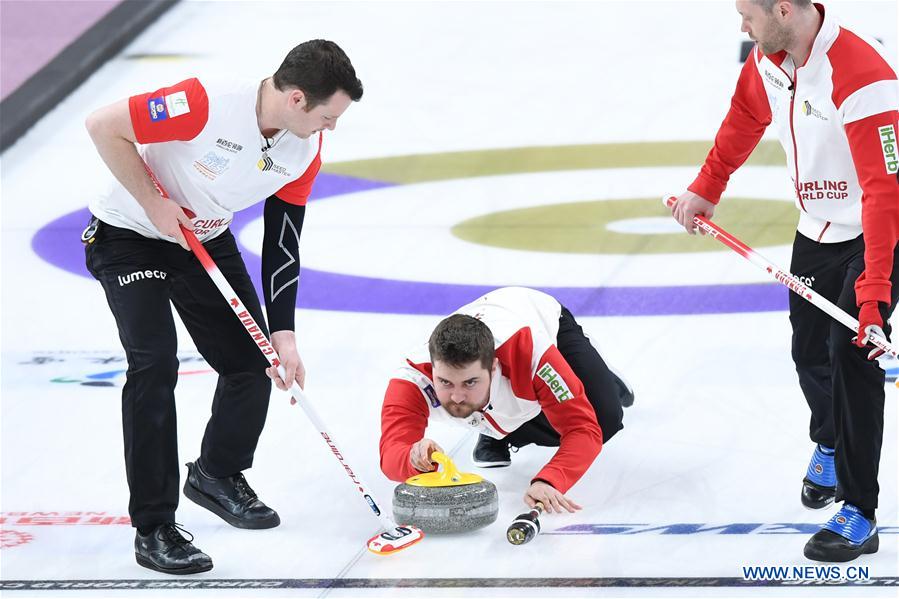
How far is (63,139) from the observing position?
9.23m

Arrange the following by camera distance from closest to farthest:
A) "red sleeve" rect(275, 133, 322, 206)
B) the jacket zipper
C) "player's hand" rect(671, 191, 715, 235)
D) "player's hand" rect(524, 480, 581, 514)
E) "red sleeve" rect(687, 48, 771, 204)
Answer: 1. the jacket zipper
2. "player's hand" rect(524, 480, 581, 514)
3. "red sleeve" rect(275, 133, 322, 206)
4. "red sleeve" rect(687, 48, 771, 204)
5. "player's hand" rect(671, 191, 715, 235)

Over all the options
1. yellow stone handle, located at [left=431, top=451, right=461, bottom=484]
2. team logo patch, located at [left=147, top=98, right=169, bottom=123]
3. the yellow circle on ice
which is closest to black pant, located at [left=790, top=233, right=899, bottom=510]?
yellow stone handle, located at [left=431, top=451, right=461, bottom=484]

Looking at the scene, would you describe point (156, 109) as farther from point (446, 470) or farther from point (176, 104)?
point (446, 470)

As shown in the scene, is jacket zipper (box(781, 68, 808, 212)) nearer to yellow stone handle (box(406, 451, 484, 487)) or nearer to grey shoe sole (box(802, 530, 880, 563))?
→ grey shoe sole (box(802, 530, 880, 563))

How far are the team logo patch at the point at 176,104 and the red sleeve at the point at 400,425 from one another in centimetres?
105

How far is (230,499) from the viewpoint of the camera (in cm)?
411

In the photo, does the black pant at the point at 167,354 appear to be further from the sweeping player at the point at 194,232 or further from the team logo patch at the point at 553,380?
the team logo patch at the point at 553,380

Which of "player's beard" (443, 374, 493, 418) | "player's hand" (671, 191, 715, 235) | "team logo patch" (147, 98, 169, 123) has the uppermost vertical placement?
"team logo patch" (147, 98, 169, 123)

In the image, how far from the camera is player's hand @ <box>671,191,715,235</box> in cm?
421

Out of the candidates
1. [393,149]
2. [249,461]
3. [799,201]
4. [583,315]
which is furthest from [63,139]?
[799,201]

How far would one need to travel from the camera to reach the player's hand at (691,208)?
421cm

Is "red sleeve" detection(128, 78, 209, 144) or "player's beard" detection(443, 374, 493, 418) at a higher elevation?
"red sleeve" detection(128, 78, 209, 144)

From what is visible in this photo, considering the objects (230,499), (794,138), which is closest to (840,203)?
(794,138)

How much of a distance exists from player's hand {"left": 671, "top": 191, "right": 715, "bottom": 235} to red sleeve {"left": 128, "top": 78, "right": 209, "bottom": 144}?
150 cm
